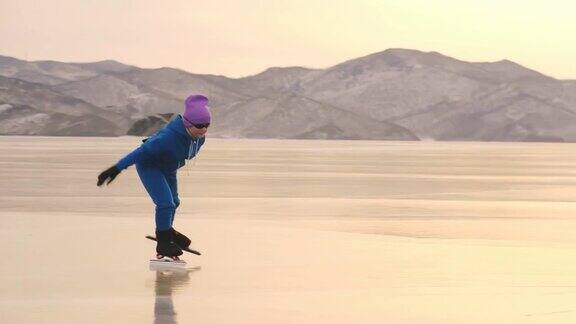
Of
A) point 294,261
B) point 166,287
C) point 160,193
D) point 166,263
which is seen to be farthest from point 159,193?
point 166,287

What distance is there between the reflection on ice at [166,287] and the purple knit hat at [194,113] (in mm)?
1415

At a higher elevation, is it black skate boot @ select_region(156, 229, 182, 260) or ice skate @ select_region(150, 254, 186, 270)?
black skate boot @ select_region(156, 229, 182, 260)

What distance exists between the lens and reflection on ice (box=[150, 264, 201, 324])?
29.3ft

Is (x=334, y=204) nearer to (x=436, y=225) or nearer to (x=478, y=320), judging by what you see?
(x=436, y=225)

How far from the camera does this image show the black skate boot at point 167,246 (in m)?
12.2

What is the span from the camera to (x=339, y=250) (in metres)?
13.7

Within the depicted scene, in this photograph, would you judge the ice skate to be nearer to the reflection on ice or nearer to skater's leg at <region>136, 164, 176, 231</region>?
the reflection on ice

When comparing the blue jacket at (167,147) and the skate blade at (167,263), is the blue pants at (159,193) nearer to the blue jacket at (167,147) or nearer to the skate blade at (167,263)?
the blue jacket at (167,147)

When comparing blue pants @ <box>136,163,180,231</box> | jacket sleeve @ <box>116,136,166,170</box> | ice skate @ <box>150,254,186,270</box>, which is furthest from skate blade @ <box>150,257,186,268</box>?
jacket sleeve @ <box>116,136,166,170</box>

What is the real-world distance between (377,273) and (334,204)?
1112 cm

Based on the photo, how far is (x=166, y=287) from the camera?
35.0 feet

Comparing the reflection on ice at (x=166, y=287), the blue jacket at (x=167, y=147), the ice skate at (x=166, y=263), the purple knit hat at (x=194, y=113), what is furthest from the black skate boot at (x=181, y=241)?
the purple knit hat at (x=194, y=113)

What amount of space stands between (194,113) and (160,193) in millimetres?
889

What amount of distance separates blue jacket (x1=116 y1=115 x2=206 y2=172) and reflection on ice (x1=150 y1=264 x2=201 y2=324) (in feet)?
3.55
